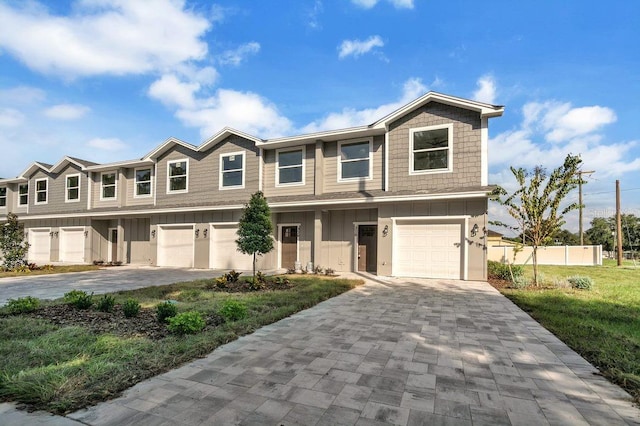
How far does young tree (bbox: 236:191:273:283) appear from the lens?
974 centimetres

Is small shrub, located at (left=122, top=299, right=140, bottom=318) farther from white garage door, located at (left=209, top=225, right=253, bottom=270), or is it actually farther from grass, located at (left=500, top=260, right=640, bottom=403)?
white garage door, located at (left=209, top=225, right=253, bottom=270)

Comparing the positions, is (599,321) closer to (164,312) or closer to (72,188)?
(164,312)

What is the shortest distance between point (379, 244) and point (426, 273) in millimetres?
2042

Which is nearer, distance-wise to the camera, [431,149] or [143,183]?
[431,149]

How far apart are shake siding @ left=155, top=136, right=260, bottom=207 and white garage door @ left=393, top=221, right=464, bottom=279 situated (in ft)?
23.3

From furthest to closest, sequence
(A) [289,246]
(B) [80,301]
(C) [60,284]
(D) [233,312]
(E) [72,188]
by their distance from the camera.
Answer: (E) [72,188], (A) [289,246], (C) [60,284], (B) [80,301], (D) [233,312]

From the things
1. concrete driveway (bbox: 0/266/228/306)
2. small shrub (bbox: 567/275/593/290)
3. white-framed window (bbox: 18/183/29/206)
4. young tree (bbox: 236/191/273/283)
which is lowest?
concrete driveway (bbox: 0/266/228/306)

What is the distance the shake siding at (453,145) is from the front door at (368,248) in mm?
2264

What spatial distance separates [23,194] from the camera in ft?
73.8

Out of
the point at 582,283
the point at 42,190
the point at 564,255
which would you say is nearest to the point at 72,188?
the point at 42,190

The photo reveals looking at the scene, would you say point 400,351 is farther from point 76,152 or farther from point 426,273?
point 76,152

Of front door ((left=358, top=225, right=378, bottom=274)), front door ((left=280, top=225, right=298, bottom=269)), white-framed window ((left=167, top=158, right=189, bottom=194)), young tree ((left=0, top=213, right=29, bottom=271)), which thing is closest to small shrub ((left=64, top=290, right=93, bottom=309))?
front door ((left=280, top=225, right=298, bottom=269))

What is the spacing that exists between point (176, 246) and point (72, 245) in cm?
851

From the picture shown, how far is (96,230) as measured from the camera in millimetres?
19031
